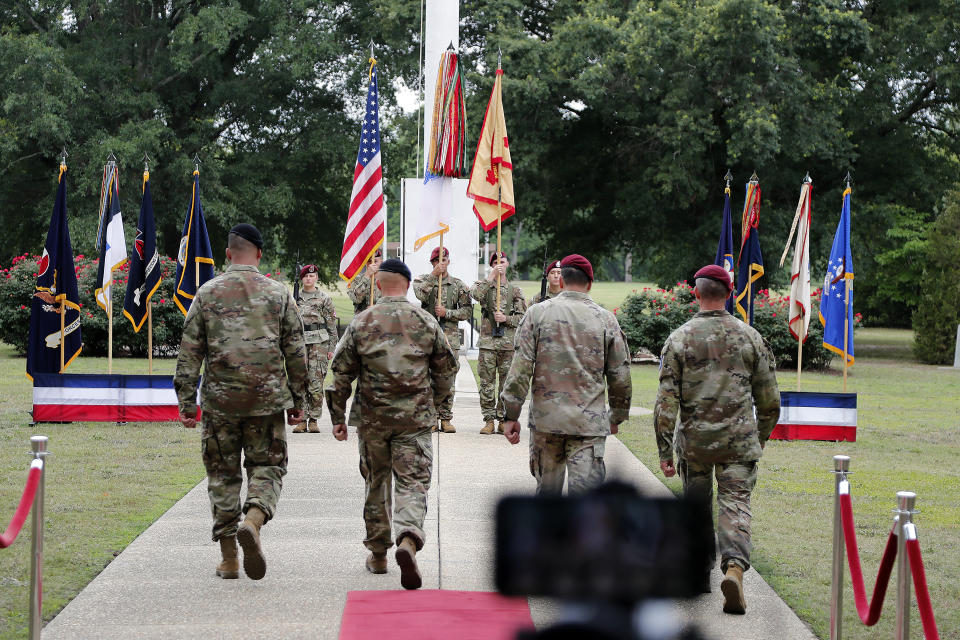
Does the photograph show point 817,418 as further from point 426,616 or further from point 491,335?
point 426,616

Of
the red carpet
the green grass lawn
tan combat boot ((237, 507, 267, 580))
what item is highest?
tan combat boot ((237, 507, 267, 580))

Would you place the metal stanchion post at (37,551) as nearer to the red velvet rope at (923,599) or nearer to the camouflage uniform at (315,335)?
the red velvet rope at (923,599)

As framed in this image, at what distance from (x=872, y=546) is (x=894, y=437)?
684 cm

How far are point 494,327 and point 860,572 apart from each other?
911 cm

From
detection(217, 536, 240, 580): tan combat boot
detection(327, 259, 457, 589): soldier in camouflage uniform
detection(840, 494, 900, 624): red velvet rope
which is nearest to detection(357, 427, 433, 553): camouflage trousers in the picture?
detection(327, 259, 457, 589): soldier in camouflage uniform

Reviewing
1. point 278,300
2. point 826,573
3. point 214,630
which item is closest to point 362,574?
point 214,630

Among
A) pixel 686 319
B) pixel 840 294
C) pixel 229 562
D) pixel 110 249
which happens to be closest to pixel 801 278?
pixel 840 294

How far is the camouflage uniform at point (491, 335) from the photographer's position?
1375cm

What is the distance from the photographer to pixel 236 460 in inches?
263

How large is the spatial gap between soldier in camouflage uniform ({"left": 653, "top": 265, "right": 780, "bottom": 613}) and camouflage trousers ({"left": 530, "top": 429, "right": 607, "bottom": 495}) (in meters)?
0.48

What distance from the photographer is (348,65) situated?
38.0m

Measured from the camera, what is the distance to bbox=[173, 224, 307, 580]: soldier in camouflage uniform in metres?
6.62

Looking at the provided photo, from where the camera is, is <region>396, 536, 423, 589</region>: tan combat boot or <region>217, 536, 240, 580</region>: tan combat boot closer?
<region>396, 536, 423, 589</region>: tan combat boot

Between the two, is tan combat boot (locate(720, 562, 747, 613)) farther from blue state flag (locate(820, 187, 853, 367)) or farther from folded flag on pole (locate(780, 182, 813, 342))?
folded flag on pole (locate(780, 182, 813, 342))
